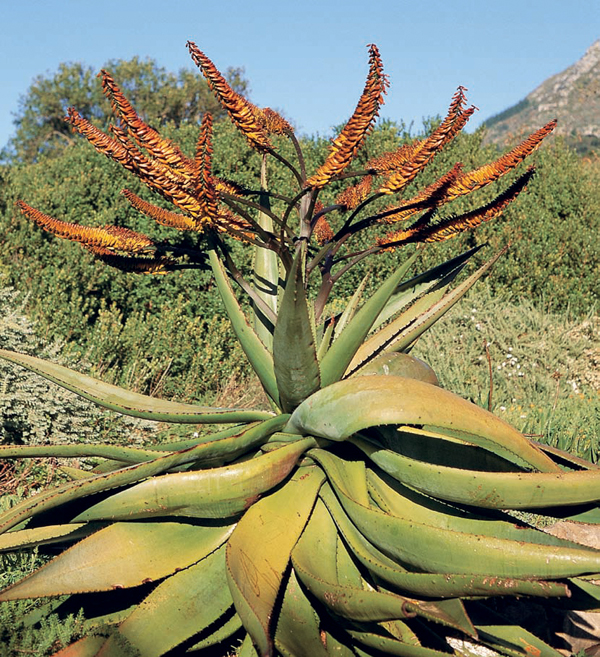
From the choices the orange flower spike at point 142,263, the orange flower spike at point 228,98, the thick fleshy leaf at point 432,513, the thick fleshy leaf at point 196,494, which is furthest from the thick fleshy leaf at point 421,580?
the orange flower spike at point 228,98

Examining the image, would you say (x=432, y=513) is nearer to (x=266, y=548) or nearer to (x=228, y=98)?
(x=266, y=548)

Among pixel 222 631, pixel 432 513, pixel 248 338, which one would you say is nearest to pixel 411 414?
pixel 432 513

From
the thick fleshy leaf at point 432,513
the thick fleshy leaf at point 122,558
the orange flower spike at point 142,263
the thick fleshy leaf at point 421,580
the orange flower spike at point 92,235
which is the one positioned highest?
the orange flower spike at point 92,235

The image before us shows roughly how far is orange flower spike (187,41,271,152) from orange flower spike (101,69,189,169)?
20cm

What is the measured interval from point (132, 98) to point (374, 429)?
27537 mm

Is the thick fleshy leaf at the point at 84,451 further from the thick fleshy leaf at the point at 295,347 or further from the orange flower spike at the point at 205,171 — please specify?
the orange flower spike at the point at 205,171

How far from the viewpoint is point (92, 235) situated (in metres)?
2.40

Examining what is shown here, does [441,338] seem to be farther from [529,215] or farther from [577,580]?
[577,580]

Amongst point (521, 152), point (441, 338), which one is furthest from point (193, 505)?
point (441, 338)

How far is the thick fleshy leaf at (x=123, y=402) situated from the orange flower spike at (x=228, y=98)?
2.98 feet

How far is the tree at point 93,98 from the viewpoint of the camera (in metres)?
27.5

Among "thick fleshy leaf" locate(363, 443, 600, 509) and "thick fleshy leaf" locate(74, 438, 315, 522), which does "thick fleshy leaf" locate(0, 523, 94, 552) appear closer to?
"thick fleshy leaf" locate(74, 438, 315, 522)

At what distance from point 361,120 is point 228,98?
37 centimetres

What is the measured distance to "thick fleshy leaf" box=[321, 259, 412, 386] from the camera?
2205mm
